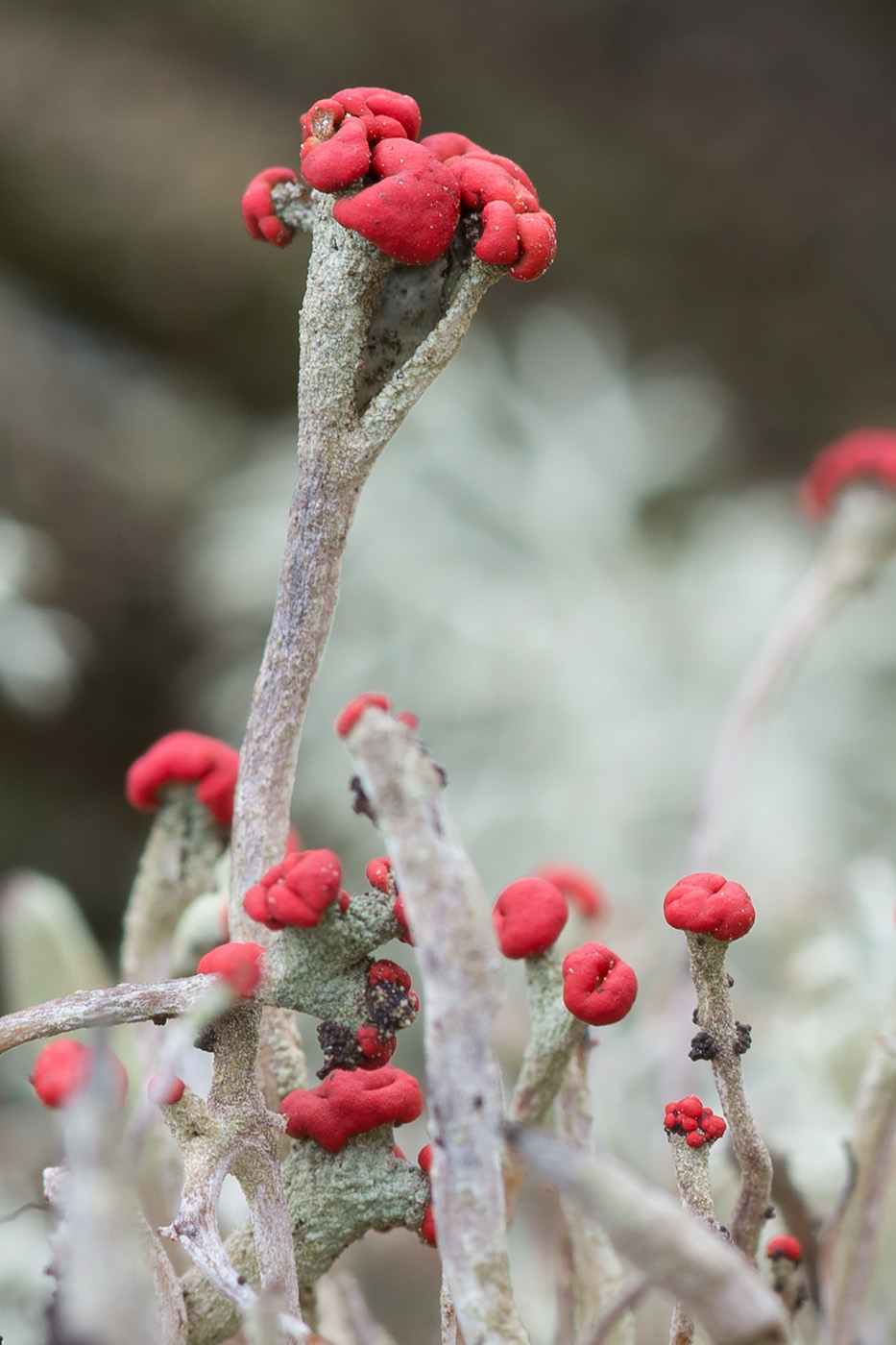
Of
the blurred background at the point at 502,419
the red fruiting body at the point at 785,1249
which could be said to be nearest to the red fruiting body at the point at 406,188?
the red fruiting body at the point at 785,1249

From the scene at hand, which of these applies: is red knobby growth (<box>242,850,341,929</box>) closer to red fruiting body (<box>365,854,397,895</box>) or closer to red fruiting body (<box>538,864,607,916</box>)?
red fruiting body (<box>365,854,397,895</box>)

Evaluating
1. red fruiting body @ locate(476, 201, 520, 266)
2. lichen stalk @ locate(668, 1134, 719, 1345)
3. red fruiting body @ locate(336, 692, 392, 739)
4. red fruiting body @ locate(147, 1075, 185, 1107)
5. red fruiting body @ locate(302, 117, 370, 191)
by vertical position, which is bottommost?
lichen stalk @ locate(668, 1134, 719, 1345)

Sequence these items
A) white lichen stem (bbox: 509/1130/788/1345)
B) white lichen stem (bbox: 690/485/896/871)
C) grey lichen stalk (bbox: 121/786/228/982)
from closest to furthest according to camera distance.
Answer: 1. white lichen stem (bbox: 509/1130/788/1345)
2. grey lichen stalk (bbox: 121/786/228/982)
3. white lichen stem (bbox: 690/485/896/871)

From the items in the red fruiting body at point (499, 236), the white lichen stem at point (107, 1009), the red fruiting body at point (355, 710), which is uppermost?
the red fruiting body at point (499, 236)

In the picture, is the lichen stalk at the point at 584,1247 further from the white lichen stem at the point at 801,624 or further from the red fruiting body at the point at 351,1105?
the white lichen stem at the point at 801,624

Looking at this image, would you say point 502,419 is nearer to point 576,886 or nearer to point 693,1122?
point 576,886

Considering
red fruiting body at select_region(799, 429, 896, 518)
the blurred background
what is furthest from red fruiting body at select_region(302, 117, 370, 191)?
the blurred background

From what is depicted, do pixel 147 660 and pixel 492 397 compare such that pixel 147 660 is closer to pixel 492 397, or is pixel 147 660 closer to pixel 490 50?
pixel 492 397
